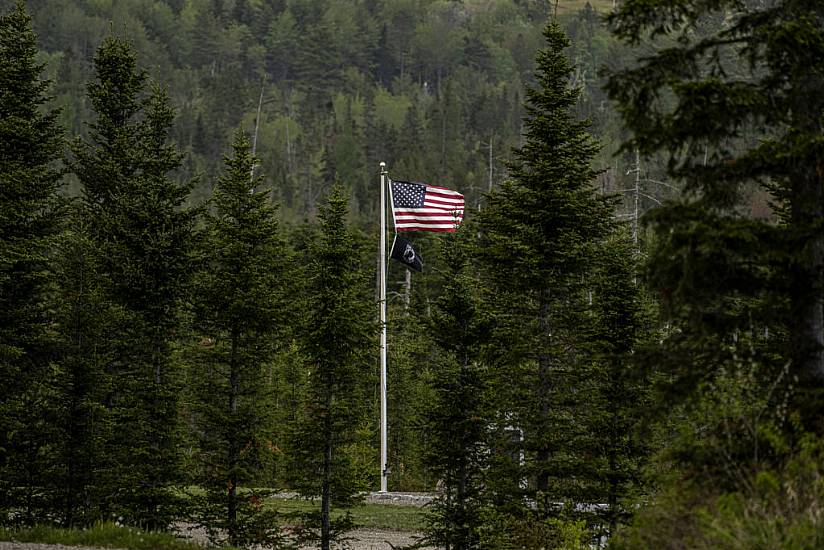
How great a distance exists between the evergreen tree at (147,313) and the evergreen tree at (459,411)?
253 inches

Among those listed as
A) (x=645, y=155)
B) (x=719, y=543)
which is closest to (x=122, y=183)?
(x=645, y=155)

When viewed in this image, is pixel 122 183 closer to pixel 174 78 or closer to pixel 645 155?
pixel 645 155

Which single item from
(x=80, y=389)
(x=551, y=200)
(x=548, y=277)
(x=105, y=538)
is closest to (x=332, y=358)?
(x=548, y=277)

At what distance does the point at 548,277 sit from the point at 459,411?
3666mm

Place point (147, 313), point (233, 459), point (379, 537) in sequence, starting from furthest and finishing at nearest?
point (379, 537) < point (147, 313) < point (233, 459)

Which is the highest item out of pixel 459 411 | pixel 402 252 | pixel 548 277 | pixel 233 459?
pixel 402 252

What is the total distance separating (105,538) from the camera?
607 inches

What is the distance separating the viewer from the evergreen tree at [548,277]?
1989 cm

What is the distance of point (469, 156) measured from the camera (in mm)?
112000

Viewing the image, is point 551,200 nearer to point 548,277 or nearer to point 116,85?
point 548,277

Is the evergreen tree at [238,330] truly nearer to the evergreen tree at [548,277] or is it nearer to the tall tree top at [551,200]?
the evergreen tree at [548,277]

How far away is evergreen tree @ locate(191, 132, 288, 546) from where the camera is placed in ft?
68.5

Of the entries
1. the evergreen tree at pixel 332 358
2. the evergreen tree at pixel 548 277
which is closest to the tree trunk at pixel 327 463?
the evergreen tree at pixel 332 358

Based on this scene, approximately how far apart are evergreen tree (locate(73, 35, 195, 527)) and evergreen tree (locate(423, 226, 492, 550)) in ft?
21.1
